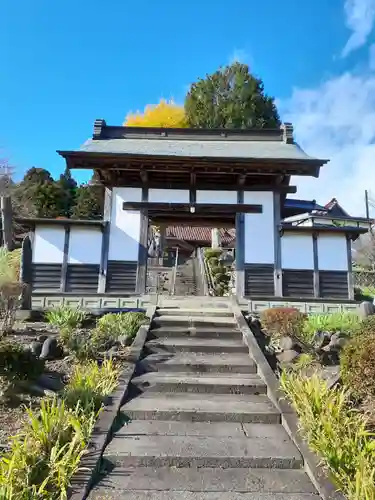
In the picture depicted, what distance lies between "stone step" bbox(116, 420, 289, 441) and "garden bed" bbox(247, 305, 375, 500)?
0.25m

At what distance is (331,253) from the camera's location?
34.2 feet

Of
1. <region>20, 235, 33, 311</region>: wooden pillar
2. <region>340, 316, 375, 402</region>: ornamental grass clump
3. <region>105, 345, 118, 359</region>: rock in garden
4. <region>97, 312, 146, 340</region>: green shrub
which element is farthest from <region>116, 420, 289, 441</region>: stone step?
<region>20, 235, 33, 311</region>: wooden pillar

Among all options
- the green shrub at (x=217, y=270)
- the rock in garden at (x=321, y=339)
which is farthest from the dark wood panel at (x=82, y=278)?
the green shrub at (x=217, y=270)

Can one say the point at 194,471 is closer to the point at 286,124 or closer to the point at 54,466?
the point at 54,466

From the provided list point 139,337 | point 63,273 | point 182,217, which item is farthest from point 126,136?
point 139,337

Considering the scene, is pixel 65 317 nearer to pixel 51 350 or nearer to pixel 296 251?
pixel 51 350

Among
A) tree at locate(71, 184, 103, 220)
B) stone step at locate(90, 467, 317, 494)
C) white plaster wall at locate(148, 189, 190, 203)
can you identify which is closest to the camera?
stone step at locate(90, 467, 317, 494)

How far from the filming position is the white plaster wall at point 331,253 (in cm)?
1041

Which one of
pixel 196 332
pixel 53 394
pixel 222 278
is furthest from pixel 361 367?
pixel 222 278

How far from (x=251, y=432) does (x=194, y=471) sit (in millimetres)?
976

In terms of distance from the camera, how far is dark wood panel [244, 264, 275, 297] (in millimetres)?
10297

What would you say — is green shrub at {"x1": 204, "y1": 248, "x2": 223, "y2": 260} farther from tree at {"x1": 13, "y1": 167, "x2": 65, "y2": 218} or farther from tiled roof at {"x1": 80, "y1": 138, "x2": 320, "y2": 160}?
tree at {"x1": 13, "y1": 167, "x2": 65, "y2": 218}

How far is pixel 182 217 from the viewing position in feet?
38.5

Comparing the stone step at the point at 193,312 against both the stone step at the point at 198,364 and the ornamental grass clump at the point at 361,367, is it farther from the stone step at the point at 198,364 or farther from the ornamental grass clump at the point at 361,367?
the ornamental grass clump at the point at 361,367
